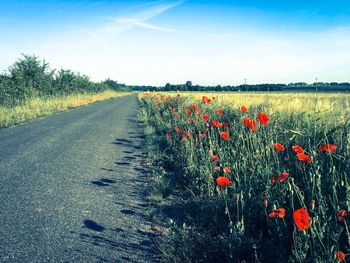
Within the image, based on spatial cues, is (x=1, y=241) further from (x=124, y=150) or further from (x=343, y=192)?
(x=124, y=150)

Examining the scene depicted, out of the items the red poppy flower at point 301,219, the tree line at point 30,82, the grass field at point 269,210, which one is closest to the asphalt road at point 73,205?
the grass field at point 269,210

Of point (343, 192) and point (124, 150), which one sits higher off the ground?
point (343, 192)

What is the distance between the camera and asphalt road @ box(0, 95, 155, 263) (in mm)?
2963

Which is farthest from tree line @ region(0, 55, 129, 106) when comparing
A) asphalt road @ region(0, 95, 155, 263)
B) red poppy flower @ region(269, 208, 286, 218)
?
red poppy flower @ region(269, 208, 286, 218)

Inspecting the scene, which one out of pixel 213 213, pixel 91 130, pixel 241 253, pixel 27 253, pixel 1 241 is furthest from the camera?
pixel 91 130

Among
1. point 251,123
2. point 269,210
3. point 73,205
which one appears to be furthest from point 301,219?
point 73,205

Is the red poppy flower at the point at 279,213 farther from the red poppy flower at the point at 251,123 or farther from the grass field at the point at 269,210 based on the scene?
the red poppy flower at the point at 251,123

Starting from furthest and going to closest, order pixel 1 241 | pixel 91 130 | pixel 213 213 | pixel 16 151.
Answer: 1. pixel 91 130
2. pixel 16 151
3. pixel 213 213
4. pixel 1 241

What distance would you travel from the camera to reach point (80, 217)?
374 cm

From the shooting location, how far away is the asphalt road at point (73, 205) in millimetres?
2963

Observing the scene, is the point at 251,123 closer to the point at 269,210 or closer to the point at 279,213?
the point at 269,210

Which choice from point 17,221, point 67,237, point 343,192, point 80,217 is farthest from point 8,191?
point 343,192

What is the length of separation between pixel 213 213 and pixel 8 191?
3.29 m

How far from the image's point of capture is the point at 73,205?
13.6 ft
